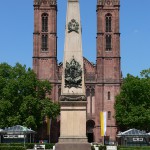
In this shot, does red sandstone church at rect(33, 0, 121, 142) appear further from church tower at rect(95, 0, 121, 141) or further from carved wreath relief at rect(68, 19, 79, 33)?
carved wreath relief at rect(68, 19, 79, 33)

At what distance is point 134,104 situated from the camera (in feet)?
254

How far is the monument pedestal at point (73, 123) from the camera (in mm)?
32750

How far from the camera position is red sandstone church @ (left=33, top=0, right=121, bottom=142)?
84188 millimetres

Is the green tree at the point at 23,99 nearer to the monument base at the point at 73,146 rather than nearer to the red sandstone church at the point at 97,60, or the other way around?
the red sandstone church at the point at 97,60

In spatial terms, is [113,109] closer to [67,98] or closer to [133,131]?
[133,131]

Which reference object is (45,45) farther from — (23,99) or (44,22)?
(23,99)

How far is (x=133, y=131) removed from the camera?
61.6 metres

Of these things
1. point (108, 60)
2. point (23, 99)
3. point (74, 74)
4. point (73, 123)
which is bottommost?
point (73, 123)

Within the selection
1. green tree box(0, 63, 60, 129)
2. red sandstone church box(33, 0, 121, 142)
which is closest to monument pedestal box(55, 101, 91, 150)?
green tree box(0, 63, 60, 129)

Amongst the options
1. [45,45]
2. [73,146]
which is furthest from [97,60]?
[73,146]

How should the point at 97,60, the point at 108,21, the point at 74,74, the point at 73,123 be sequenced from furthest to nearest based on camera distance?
the point at 108,21
the point at 97,60
the point at 74,74
the point at 73,123

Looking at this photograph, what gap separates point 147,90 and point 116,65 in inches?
382

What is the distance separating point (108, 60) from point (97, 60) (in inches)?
74.0

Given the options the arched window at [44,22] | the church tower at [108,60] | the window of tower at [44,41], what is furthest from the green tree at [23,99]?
the arched window at [44,22]
